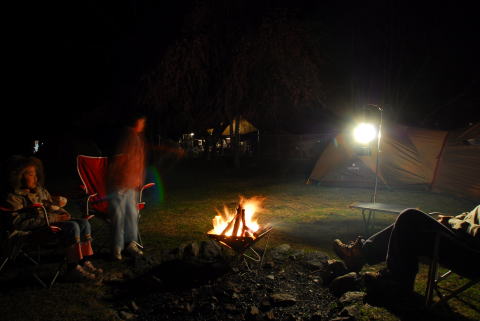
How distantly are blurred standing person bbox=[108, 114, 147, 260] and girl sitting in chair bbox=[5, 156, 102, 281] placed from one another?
20.5 inches

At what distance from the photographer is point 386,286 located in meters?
3.17

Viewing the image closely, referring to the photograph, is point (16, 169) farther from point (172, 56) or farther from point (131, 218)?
point (172, 56)

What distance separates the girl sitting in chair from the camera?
3.65m

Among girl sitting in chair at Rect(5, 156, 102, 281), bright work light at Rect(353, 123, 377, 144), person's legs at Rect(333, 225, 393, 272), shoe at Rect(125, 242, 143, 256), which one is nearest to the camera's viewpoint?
person's legs at Rect(333, 225, 393, 272)

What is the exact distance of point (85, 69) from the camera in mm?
14727

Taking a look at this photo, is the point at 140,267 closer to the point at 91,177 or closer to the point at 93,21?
the point at 91,177

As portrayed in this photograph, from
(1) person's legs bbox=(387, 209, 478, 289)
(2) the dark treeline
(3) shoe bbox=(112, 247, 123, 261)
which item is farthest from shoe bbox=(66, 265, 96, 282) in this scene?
(2) the dark treeline

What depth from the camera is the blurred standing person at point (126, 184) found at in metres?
4.43

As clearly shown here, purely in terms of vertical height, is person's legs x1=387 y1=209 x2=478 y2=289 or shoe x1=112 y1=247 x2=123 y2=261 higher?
person's legs x1=387 y1=209 x2=478 y2=289

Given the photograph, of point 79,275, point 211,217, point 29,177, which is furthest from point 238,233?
point 211,217

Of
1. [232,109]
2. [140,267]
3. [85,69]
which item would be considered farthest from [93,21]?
[140,267]

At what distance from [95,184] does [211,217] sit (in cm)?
264

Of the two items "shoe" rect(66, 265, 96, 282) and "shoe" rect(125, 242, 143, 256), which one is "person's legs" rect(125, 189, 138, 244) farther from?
"shoe" rect(66, 265, 96, 282)

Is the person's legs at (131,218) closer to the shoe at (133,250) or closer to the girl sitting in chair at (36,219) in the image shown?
the shoe at (133,250)
